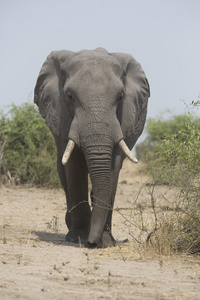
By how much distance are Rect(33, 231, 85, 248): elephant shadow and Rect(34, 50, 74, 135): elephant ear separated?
140 cm

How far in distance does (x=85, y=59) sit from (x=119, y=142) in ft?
3.64

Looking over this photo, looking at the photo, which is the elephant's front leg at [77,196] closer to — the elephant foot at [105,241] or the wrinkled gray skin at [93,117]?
the wrinkled gray skin at [93,117]

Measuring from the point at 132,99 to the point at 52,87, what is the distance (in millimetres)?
1095

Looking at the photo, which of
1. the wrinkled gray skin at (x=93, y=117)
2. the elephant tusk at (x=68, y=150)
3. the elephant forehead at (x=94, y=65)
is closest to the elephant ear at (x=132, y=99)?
the wrinkled gray skin at (x=93, y=117)

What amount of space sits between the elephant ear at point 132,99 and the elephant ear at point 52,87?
0.76 m

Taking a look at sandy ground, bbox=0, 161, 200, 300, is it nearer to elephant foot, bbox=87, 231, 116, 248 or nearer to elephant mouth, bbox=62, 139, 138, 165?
elephant foot, bbox=87, 231, 116, 248

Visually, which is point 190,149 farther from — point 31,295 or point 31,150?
point 31,150

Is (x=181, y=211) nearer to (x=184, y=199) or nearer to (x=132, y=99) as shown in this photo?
(x=184, y=199)

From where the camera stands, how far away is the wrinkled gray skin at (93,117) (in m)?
7.04

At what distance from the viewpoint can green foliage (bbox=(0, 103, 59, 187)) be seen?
640 inches

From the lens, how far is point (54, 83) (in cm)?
817

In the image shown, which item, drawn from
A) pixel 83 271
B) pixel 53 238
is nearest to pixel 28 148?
A: pixel 53 238

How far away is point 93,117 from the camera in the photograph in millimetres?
7008

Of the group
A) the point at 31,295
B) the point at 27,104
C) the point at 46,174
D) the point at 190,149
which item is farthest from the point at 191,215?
the point at 27,104
